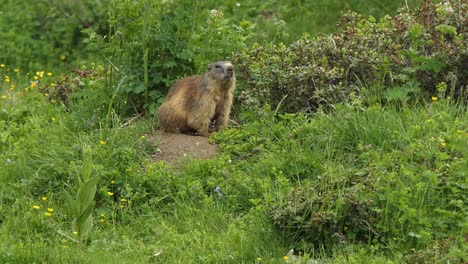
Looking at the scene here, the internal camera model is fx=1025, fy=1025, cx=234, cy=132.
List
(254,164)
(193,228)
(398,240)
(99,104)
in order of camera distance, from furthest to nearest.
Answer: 1. (99,104)
2. (254,164)
3. (193,228)
4. (398,240)

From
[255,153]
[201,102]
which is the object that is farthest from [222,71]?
[255,153]

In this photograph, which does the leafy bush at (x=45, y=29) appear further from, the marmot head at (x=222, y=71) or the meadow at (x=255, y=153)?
the marmot head at (x=222, y=71)

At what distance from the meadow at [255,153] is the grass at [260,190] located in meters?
0.01

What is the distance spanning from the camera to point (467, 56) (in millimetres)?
8547

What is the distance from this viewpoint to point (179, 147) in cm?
877

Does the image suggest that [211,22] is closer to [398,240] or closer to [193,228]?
[193,228]

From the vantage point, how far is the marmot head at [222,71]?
29.8ft

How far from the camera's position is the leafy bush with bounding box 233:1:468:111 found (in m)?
8.58

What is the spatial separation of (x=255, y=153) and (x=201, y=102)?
1.12m

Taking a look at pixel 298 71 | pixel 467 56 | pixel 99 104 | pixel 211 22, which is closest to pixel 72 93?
pixel 99 104

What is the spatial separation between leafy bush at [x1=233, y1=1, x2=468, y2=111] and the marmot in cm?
20

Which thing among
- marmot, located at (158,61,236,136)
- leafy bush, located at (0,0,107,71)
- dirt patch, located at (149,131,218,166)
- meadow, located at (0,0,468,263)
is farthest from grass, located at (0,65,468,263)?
leafy bush, located at (0,0,107,71)

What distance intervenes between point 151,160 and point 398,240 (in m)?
2.57

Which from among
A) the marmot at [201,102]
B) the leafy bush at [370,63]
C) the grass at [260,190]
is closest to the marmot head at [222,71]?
the marmot at [201,102]
